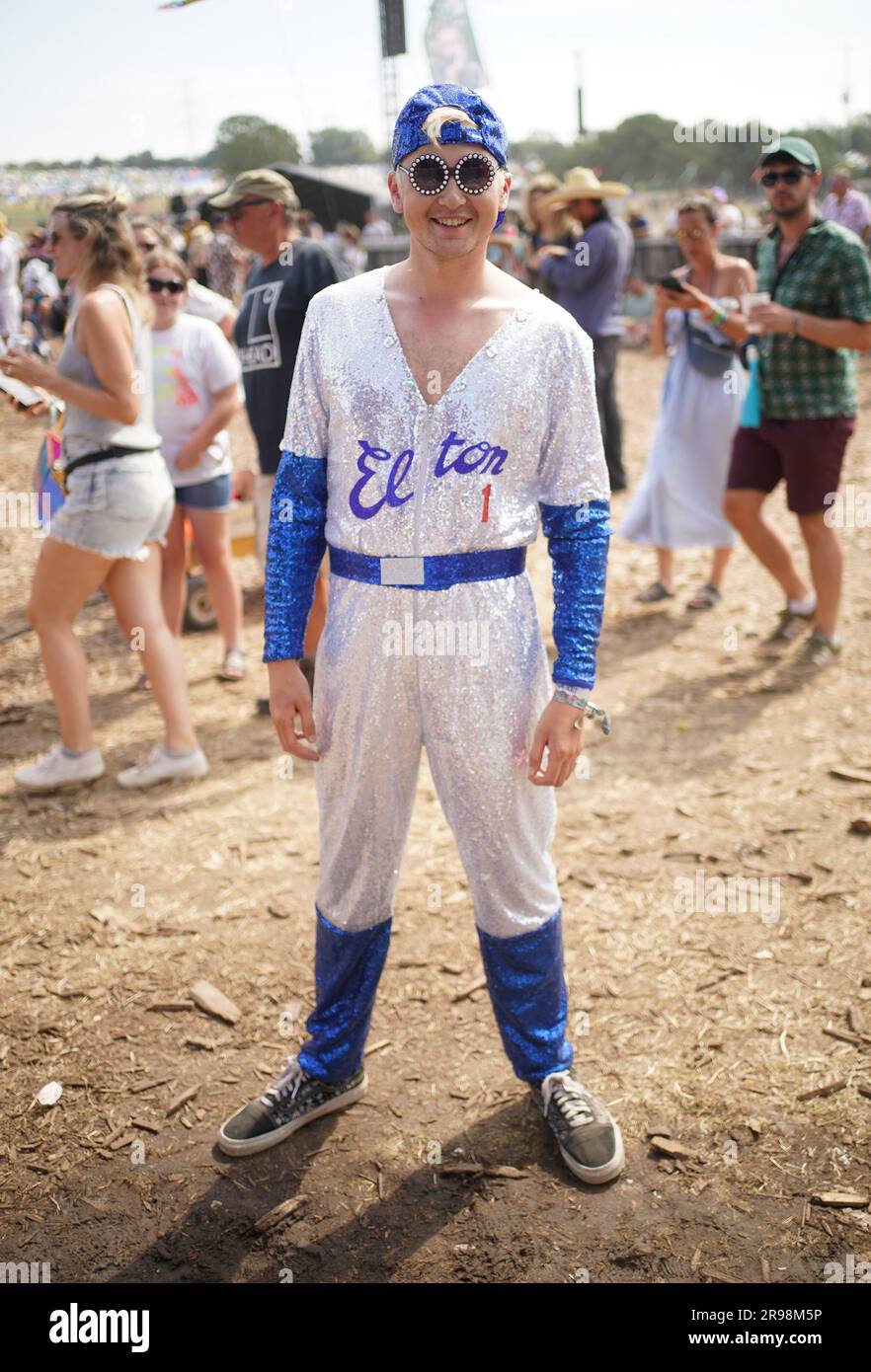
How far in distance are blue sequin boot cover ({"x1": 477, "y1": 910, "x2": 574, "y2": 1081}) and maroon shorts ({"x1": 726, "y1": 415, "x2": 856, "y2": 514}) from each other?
10.6 ft

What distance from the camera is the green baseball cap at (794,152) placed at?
15.1 feet

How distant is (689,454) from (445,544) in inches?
164

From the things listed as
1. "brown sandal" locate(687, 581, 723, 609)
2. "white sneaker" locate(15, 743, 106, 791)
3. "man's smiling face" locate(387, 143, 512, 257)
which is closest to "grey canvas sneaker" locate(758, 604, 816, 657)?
"brown sandal" locate(687, 581, 723, 609)

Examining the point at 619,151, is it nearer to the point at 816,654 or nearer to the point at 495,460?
the point at 816,654

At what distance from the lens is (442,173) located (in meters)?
2.07

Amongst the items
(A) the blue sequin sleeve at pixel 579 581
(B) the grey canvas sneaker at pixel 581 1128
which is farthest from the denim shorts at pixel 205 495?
(B) the grey canvas sneaker at pixel 581 1128

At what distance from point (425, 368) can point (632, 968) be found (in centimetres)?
199

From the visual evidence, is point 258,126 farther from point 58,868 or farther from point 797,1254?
point 797,1254

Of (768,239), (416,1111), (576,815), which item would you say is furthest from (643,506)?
(416,1111)

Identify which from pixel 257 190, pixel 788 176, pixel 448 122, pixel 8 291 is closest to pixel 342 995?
pixel 448 122

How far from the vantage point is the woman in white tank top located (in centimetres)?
383

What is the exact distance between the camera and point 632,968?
3363 mm

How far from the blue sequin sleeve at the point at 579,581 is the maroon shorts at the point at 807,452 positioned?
122 inches

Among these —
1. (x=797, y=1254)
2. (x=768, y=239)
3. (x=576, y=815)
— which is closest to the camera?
(x=797, y=1254)
